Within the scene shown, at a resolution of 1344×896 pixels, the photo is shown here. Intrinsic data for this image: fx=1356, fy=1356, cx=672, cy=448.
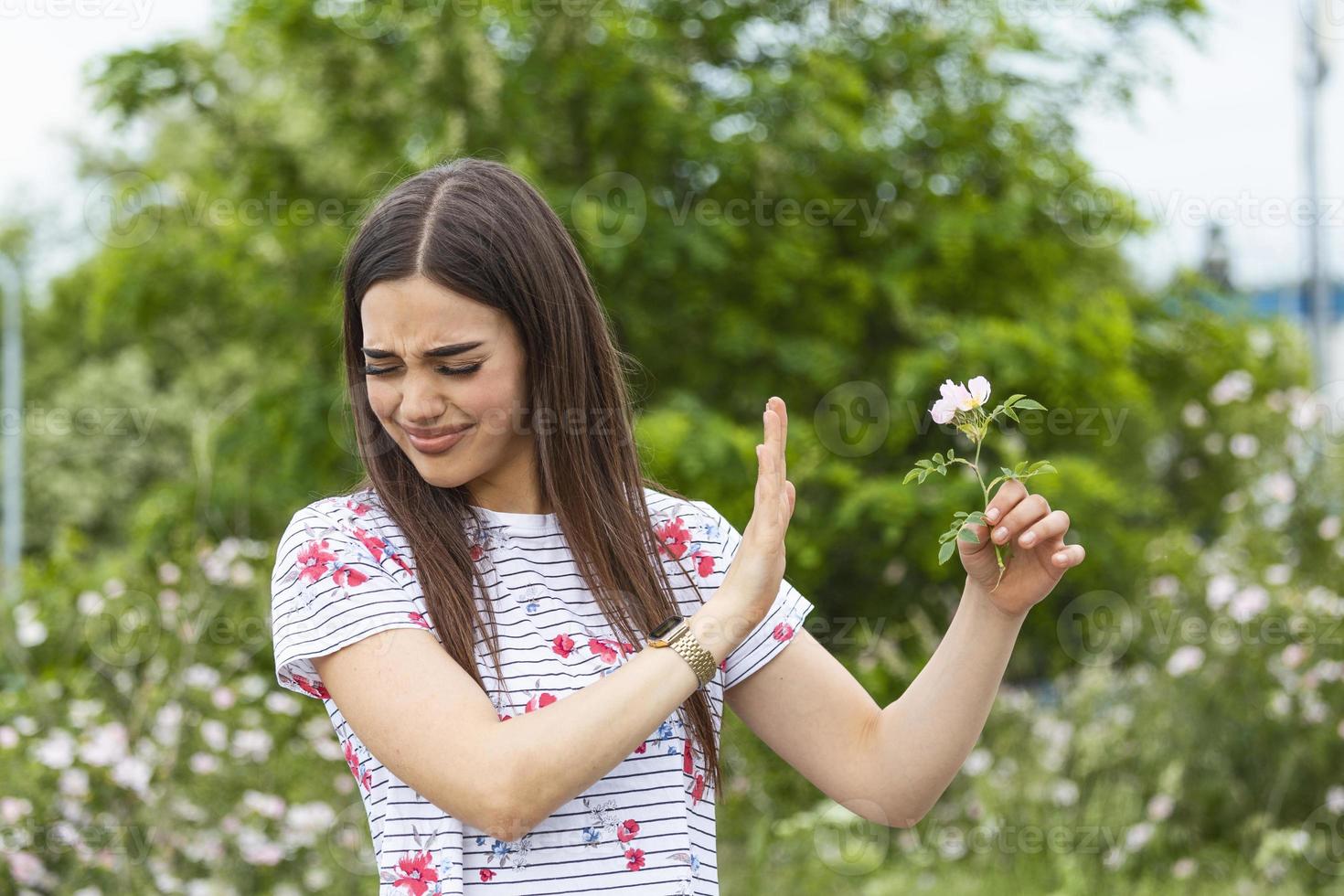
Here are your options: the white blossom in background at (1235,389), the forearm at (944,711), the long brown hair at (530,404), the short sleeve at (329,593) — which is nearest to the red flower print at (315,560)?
the short sleeve at (329,593)

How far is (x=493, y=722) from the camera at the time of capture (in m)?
1.32

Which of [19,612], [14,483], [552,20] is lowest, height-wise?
[14,483]

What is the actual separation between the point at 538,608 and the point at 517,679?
0.35 ft

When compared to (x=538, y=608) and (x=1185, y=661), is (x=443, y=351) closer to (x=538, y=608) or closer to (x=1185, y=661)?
(x=538, y=608)

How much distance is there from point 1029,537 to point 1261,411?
15.5ft

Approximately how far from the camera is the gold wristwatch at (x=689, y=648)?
136 centimetres

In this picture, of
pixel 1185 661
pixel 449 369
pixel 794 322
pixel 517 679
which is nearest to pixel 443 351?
pixel 449 369

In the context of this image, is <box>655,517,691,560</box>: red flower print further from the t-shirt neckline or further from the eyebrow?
the eyebrow

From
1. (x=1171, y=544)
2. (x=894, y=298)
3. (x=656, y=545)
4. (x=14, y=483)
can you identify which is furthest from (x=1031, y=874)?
(x=14, y=483)

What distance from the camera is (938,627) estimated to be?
545 cm

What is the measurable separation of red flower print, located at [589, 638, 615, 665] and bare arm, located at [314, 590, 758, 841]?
19 cm

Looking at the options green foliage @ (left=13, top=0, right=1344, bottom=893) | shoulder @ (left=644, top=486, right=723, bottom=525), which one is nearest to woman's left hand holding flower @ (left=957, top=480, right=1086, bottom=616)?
shoulder @ (left=644, top=486, right=723, bottom=525)

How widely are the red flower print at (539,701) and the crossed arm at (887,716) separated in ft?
0.89

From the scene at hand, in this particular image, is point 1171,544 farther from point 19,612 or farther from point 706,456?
point 19,612
